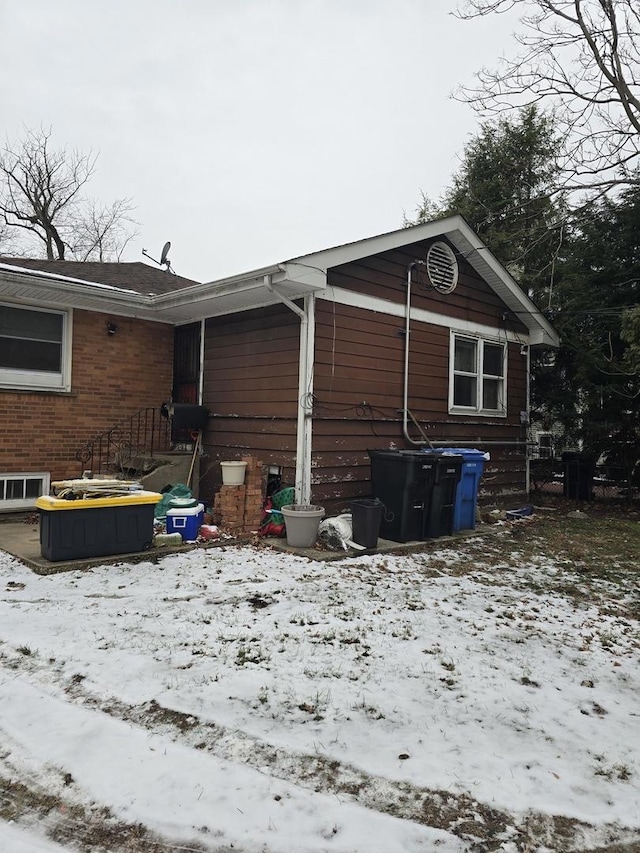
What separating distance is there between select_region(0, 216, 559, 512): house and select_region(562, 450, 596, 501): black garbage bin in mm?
2234

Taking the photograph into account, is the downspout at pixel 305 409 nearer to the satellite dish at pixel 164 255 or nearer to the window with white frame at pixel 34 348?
the window with white frame at pixel 34 348

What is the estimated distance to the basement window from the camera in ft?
23.7

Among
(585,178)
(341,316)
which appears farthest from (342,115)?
(341,316)

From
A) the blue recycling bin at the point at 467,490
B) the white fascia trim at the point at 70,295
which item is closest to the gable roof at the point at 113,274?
the white fascia trim at the point at 70,295

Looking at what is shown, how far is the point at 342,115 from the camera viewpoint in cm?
1377

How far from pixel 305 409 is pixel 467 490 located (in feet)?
8.41

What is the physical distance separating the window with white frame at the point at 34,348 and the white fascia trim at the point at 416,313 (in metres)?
3.77

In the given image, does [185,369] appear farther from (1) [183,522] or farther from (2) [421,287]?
(2) [421,287]

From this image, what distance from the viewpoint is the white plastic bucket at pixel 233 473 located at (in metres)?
6.52

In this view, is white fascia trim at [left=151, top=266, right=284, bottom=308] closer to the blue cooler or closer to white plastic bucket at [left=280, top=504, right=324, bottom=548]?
white plastic bucket at [left=280, top=504, right=324, bottom=548]

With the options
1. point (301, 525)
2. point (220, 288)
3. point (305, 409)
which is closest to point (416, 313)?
point (305, 409)

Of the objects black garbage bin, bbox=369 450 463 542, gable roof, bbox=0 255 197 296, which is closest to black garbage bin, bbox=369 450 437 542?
black garbage bin, bbox=369 450 463 542

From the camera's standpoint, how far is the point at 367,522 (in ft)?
20.0

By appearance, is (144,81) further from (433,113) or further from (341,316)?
(341,316)
